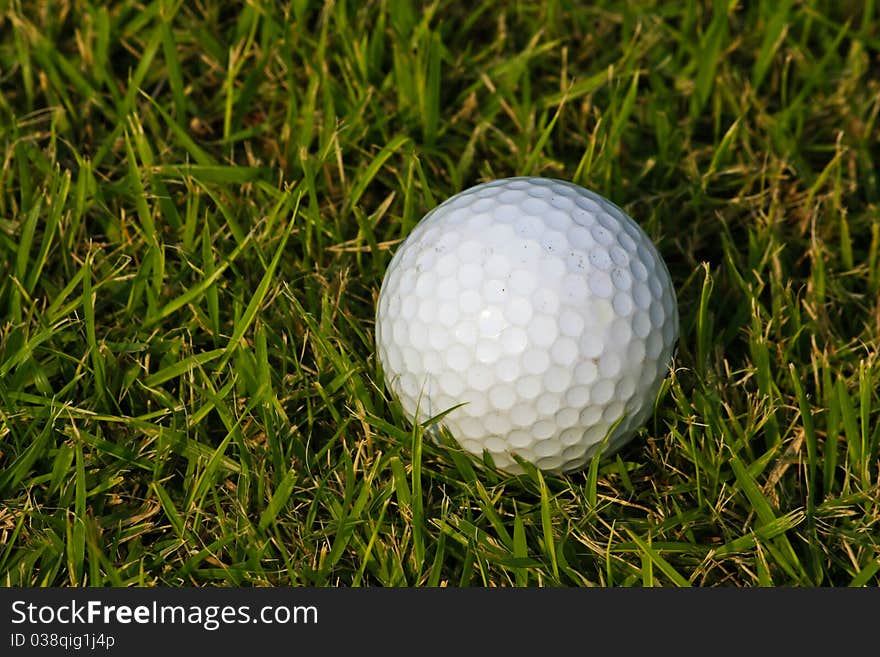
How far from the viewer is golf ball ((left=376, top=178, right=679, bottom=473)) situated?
249 centimetres

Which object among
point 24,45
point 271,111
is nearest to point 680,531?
point 271,111

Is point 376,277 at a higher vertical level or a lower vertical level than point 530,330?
lower

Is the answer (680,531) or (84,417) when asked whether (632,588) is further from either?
(84,417)

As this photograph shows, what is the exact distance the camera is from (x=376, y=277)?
307 centimetres

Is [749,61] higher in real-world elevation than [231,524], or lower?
higher

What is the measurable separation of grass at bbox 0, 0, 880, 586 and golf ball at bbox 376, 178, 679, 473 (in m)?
0.12

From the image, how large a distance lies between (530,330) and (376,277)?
73 cm

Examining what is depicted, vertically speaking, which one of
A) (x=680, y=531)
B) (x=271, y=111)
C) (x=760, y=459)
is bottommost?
(x=680, y=531)

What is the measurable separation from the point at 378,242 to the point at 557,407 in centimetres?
93

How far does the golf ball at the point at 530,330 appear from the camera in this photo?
249cm

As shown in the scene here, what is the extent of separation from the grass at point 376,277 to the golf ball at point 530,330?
116 millimetres

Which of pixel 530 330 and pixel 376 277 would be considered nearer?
pixel 530 330

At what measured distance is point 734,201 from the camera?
331 centimetres

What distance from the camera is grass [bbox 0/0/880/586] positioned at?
254 centimetres
